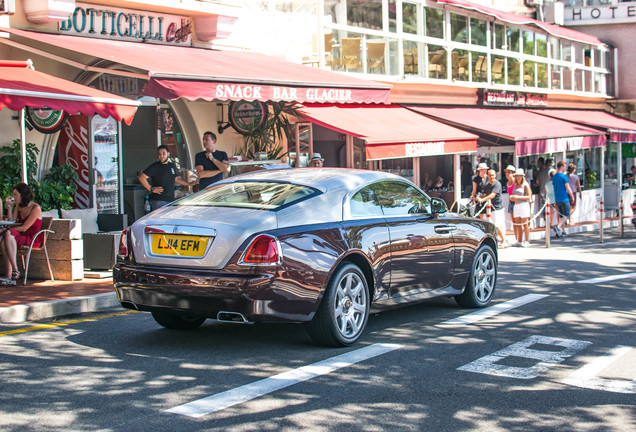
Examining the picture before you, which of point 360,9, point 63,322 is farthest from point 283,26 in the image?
point 63,322

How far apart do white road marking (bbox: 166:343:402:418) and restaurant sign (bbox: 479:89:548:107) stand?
1943 centimetres

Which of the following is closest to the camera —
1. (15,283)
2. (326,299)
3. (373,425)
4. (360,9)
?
(373,425)

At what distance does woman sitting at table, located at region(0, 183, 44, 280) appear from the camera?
1074 centimetres

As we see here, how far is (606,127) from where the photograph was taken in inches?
1088

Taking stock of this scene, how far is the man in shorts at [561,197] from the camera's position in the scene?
834 inches

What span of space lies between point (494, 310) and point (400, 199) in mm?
1853

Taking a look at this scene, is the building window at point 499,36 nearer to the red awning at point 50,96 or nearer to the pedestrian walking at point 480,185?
the pedestrian walking at point 480,185

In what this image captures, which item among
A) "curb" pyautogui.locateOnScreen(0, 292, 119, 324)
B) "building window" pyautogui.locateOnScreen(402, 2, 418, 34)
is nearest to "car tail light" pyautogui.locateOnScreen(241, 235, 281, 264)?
"curb" pyautogui.locateOnScreen(0, 292, 119, 324)

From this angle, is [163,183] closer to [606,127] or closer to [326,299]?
[326,299]

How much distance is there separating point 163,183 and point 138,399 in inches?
309

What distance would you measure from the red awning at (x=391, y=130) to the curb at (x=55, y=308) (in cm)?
737

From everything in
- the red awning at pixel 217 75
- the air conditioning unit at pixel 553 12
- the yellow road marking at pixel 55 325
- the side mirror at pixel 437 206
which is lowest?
the yellow road marking at pixel 55 325

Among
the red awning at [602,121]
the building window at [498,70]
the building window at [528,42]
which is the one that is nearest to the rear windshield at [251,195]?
the building window at [498,70]

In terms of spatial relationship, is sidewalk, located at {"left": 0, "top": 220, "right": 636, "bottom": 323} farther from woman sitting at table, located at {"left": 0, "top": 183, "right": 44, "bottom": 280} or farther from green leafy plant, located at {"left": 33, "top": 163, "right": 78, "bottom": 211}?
green leafy plant, located at {"left": 33, "top": 163, "right": 78, "bottom": 211}
